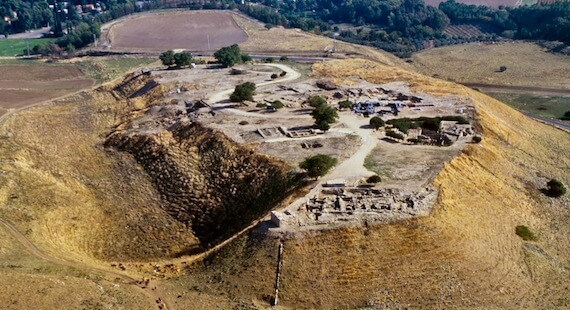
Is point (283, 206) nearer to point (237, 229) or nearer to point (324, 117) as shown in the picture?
point (237, 229)

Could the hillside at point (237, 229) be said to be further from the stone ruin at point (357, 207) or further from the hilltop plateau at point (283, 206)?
the stone ruin at point (357, 207)

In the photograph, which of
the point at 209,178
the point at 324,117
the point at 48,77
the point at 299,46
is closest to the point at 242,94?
the point at 324,117

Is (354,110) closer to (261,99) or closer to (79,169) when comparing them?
(261,99)

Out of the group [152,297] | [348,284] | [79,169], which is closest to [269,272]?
[348,284]

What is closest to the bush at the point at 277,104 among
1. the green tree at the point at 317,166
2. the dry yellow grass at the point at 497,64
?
the green tree at the point at 317,166

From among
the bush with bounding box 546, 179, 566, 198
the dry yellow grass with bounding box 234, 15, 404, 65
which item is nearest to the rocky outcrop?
the bush with bounding box 546, 179, 566, 198

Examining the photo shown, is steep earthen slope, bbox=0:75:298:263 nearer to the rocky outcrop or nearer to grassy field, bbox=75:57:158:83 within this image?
the rocky outcrop
